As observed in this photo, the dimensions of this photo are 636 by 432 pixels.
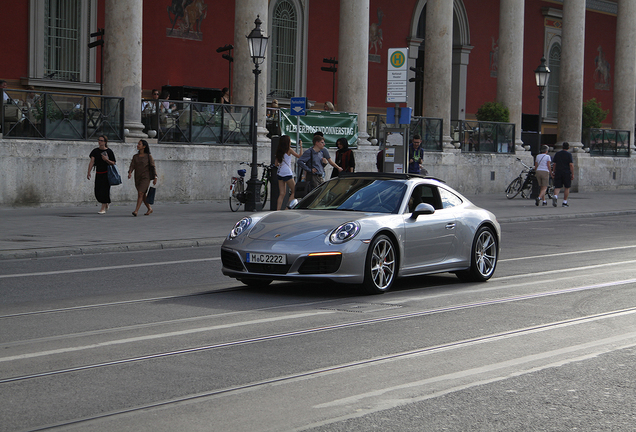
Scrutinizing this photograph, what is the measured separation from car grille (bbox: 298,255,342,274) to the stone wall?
1329 centimetres

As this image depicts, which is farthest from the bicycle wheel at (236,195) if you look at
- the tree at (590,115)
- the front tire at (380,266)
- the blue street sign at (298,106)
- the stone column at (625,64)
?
the tree at (590,115)

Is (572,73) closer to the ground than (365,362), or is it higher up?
higher up

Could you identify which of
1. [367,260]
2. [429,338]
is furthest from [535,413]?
[367,260]

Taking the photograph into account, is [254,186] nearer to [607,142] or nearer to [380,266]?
[380,266]

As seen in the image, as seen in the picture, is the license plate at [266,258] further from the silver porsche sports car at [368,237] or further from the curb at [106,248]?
the curb at [106,248]

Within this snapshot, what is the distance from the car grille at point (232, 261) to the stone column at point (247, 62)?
16.1 meters

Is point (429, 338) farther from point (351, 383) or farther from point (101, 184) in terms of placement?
point (101, 184)

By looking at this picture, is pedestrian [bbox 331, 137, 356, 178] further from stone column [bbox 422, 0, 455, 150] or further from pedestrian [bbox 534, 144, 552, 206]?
stone column [bbox 422, 0, 455, 150]

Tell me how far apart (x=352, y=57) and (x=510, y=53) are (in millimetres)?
8396

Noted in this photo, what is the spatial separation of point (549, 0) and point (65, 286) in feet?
128

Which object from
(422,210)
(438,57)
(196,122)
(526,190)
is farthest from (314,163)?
(526,190)

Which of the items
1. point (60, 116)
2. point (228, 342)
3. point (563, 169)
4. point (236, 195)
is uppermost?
point (60, 116)

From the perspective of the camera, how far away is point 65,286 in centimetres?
1055

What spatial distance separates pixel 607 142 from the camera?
3928 cm
